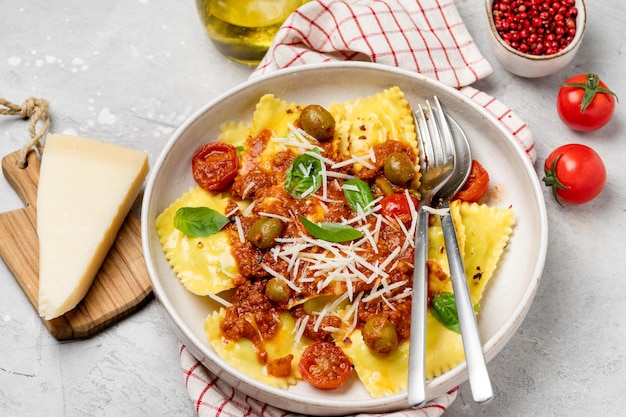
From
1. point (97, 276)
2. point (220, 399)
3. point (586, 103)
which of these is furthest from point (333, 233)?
point (586, 103)

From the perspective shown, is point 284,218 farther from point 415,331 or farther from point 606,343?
point 606,343

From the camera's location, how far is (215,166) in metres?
5.57

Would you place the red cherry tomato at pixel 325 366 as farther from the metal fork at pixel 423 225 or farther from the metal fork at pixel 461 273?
the metal fork at pixel 461 273

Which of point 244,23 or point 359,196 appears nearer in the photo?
point 359,196

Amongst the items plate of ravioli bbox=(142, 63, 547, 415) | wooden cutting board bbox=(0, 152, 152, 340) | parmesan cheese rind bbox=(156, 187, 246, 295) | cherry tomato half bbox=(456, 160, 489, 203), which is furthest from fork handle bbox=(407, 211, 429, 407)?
wooden cutting board bbox=(0, 152, 152, 340)

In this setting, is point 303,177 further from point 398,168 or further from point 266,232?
point 398,168

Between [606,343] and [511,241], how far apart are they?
1076 millimetres

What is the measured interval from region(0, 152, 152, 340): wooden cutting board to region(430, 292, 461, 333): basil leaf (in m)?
2.10

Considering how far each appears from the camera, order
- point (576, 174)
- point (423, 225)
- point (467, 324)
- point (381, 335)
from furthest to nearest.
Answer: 1. point (576, 174)
2. point (423, 225)
3. point (381, 335)
4. point (467, 324)

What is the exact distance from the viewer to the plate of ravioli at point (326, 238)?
4.98 metres

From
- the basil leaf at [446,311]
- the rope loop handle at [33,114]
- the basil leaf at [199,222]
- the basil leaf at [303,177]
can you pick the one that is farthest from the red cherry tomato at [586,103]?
the rope loop handle at [33,114]

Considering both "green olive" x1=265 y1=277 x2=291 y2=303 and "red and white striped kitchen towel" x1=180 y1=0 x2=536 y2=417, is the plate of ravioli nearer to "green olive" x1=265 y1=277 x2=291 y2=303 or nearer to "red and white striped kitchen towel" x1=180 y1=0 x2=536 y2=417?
"green olive" x1=265 y1=277 x2=291 y2=303

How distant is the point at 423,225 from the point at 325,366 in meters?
1.12

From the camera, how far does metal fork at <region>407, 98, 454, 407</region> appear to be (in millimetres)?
4527
